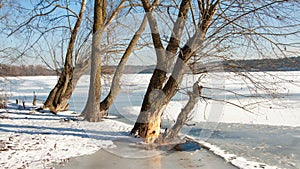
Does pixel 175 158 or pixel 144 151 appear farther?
pixel 144 151

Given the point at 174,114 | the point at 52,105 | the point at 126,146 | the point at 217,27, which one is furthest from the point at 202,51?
the point at 52,105

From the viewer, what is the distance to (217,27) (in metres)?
4.77

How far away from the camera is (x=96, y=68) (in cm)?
708

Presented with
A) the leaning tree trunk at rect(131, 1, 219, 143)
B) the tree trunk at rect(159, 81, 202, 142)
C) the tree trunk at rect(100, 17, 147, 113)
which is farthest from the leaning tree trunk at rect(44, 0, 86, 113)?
the tree trunk at rect(159, 81, 202, 142)

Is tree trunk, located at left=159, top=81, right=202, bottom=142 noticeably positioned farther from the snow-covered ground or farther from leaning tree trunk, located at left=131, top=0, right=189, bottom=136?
leaning tree trunk, located at left=131, top=0, right=189, bottom=136

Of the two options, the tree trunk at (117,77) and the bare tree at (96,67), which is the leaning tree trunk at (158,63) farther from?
the tree trunk at (117,77)

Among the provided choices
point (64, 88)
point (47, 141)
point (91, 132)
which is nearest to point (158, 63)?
point (91, 132)

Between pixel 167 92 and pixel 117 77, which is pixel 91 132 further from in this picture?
pixel 117 77

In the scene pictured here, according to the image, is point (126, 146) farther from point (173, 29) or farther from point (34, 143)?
point (173, 29)

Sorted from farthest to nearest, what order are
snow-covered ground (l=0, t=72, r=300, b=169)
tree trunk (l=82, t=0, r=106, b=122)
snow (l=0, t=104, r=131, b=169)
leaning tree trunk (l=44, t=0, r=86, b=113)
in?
leaning tree trunk (l=44, t=0, r=86, b=113) → tree trunk (l=82, t=0, r=106, b=122) → snow-covered ground (l=0, t=72, r=300, b=169) → snow (l=0, t=104, r=131, b=169)

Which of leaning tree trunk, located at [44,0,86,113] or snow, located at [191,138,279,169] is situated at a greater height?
leaning tree trunk, located at [44,0,86,113]

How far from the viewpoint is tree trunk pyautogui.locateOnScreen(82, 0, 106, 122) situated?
6898 mm

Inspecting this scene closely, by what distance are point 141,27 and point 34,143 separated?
4.26 metres

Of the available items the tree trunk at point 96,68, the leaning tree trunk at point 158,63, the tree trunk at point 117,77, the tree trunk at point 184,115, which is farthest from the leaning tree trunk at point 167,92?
the tree trunk at point 117,77
